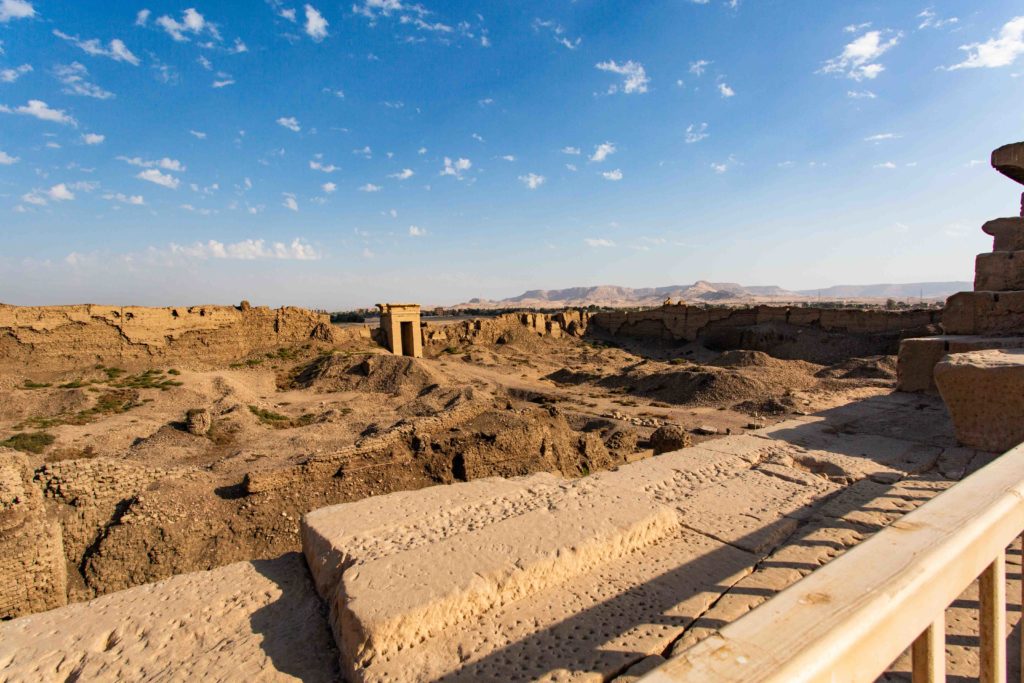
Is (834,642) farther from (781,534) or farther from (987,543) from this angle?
(781,534)

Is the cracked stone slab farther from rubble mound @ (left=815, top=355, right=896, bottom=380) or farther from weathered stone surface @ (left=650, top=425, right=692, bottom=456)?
rubble mound @ (left=815, top=355, right=896, bottom=380)

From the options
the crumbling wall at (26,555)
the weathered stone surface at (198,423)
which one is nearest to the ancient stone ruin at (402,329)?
the weathered stone surface at (198,423)

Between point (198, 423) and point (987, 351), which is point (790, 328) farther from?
point (198, 423)

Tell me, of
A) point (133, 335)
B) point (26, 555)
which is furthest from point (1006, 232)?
point (133, 335)

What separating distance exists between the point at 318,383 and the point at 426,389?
3.87m

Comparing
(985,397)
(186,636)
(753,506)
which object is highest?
(985,397)

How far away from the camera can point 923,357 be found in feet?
21.2

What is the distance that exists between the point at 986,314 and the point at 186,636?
910 centimetres

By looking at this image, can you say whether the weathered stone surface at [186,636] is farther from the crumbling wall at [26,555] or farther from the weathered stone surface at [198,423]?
the weathered stone surface at [198,423]

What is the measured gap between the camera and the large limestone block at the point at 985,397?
4.05 metres

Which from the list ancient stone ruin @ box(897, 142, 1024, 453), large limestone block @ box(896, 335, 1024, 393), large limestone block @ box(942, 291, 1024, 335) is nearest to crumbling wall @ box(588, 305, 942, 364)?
ancient stone ruin @ box(897, 142, 1024, 453)

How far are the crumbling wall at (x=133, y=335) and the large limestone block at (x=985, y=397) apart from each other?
64.3 feet

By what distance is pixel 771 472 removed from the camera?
391 cm

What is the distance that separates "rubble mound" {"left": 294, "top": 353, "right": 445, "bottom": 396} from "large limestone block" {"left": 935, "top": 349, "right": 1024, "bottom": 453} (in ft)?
44.1
